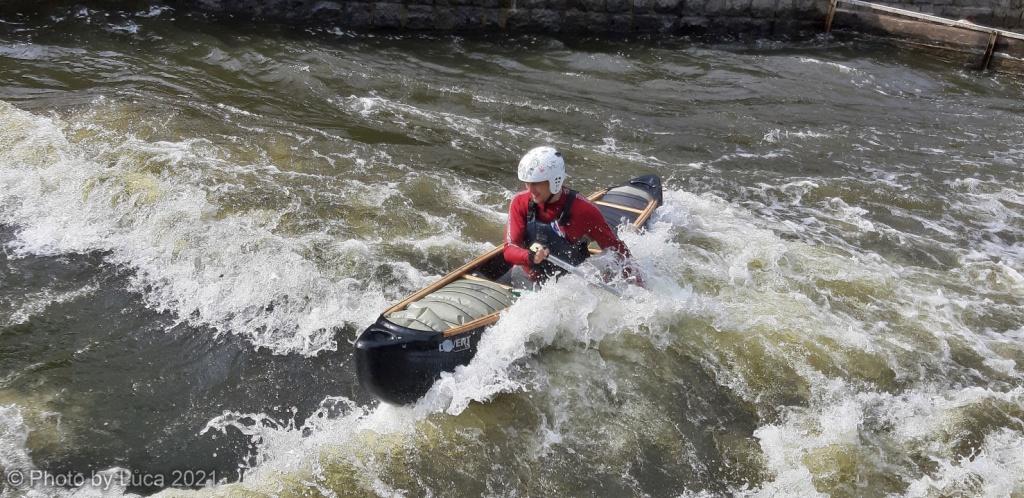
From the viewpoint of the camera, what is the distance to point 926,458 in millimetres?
4988

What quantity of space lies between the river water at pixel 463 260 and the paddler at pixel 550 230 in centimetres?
25

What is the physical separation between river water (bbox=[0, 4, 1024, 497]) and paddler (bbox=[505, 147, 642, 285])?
0.25 meters

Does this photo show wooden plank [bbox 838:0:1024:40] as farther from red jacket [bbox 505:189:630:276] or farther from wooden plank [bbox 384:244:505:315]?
wooden plank [bbox 384:244:505:315]

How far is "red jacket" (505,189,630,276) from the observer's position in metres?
5.58

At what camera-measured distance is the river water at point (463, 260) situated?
15.9ft

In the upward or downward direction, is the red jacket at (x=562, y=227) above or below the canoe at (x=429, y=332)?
above

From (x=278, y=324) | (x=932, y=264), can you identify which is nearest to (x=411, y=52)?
(x=278, y=324)

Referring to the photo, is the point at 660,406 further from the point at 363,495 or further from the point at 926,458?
the point at 363,495

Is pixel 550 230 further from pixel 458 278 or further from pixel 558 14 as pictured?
pixel 558 14

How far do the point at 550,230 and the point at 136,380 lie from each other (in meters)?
3.27

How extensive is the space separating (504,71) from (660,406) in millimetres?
8391

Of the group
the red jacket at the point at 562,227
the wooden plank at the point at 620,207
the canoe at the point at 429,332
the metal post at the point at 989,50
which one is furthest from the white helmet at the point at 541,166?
the metal post at the point at 989,50

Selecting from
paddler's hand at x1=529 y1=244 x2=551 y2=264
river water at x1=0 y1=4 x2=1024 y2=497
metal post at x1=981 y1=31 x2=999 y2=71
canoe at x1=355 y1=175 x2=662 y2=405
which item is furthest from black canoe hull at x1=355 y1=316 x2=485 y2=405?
metal post at x1=981 y1=31 x2=999 y2=71

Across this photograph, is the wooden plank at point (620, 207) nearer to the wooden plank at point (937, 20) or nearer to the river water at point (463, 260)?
the river water at point (463, 260)
